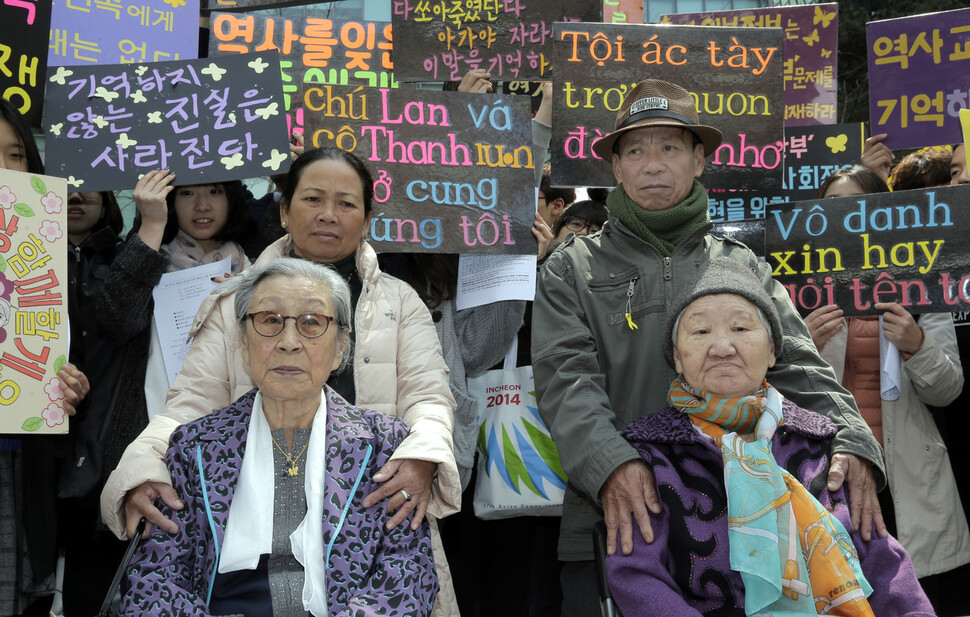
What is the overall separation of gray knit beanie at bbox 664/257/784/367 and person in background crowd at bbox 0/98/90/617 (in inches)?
91.9

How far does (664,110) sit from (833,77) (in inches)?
121

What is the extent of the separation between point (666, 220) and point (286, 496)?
1.76 metres

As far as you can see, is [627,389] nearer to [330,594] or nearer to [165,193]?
[330,594]

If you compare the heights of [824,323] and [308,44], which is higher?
[308,44]

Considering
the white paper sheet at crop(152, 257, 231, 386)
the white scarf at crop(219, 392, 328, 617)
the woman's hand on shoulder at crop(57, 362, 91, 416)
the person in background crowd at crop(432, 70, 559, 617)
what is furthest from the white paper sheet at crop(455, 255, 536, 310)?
the woman's hand on shoulder at crop(57, 362, 91, 416)

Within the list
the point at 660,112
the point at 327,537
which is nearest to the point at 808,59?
the point at 660,112

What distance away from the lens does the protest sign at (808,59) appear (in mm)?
6094

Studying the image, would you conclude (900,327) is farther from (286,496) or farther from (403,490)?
(286,496)

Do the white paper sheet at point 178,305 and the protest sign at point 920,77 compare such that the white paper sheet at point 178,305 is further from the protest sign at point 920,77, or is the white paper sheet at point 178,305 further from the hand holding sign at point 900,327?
the protest sign at point 920,77

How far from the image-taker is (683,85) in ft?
16.0

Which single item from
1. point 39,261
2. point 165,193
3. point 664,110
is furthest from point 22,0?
point 664,110

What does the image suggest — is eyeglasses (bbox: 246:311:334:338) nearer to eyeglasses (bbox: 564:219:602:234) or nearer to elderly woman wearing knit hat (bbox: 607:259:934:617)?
elderly woman wearing knit hat (bbox: 607:259:934:617)

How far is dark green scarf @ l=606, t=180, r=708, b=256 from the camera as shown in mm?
3633

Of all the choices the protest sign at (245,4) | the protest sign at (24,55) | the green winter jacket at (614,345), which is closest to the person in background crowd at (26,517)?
the protest sign at (24,55)
